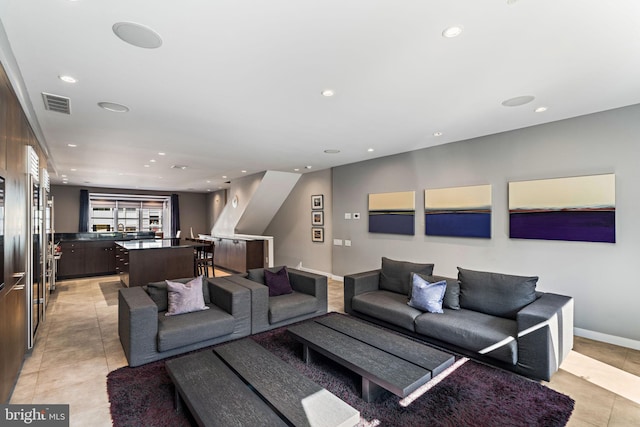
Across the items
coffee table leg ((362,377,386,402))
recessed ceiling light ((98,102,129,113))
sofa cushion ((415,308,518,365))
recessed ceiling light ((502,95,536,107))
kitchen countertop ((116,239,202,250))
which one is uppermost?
recessed ceiling light ((502,95,536,107))

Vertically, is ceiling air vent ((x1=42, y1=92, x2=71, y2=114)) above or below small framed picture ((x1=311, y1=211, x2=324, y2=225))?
above

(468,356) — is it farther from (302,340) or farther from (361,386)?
(302,340)

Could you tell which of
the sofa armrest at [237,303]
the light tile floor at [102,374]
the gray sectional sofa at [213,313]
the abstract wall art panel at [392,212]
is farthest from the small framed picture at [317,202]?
the light tile floor at [102,374]

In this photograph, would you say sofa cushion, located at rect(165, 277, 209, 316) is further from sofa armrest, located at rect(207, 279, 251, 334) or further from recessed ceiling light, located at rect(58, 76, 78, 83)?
recessed ceiling light, located at rect(58, 76, 78, 83)

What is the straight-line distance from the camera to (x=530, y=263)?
4090 mm

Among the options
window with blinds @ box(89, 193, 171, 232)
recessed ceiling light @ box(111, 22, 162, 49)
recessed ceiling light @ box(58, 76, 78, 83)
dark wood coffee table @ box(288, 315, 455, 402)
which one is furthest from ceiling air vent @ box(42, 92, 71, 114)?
window with blinds @ box(89, 193, 171, 232)

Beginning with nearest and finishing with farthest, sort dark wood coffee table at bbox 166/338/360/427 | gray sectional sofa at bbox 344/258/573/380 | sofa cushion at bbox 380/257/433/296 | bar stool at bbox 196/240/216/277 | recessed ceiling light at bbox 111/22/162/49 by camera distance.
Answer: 1. dark wood coffee table at bbox 166/338/360/427
2. recessed ceiling light at bbox 111/22/162/49
3. gray sectional sofa at bbox 344/258/573/380
4. sofa cushion at bbox 380/257/433/296
5. bar stool at bbox 196/240/216/277

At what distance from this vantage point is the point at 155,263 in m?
5.89

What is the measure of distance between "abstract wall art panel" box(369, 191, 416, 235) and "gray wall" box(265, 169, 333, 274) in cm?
139

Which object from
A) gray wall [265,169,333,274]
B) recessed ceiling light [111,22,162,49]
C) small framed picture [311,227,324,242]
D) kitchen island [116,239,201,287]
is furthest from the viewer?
small framed picture [311,227,324,242]

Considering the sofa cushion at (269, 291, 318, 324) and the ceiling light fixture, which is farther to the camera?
the sofa cushion at (269, 291, 318, 324)

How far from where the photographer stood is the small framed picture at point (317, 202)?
7441 mm

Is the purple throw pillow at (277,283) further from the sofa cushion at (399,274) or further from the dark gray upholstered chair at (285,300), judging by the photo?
the sofa cushion at (399,274)

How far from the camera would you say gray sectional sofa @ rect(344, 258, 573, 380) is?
2691 mm
